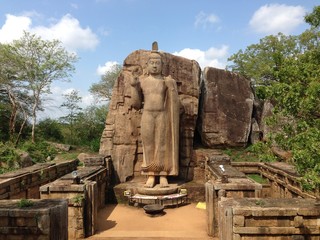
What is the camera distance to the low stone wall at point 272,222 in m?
4.56

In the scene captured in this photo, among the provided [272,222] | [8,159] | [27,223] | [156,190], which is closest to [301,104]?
[272,222]

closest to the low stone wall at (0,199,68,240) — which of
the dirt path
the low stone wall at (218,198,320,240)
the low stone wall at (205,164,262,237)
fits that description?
the dirt path

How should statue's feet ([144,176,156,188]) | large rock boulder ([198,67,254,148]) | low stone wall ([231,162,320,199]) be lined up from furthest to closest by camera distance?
large rock boulder ([198,67,254,148]) < statue's feet ([144,176,156,188]) < low stone wall ([231,162,320,199])

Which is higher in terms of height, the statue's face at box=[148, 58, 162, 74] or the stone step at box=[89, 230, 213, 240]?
the statue's face at box=[148, 58, 162, 74]

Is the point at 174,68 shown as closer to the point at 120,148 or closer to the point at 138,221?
the point at 120,148

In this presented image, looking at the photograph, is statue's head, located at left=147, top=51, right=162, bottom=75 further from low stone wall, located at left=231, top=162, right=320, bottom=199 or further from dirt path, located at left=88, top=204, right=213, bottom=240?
low stone wall, located at left=231, top=162, right=320, bottom=199

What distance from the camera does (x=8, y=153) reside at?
38.9 ft

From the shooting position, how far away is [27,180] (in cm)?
884

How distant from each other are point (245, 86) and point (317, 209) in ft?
27.7

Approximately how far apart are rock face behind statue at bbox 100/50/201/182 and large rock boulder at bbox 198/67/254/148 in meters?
1.08

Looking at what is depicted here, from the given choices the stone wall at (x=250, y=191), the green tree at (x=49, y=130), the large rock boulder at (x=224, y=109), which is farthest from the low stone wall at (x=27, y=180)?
the green tree at (x=49, y=130)

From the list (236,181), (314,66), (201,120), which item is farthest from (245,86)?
(314,66)

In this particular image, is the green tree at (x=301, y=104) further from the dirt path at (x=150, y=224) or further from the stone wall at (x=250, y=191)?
the dirt path at (x=150, y=224)

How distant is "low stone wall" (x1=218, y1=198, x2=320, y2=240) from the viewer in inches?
179
